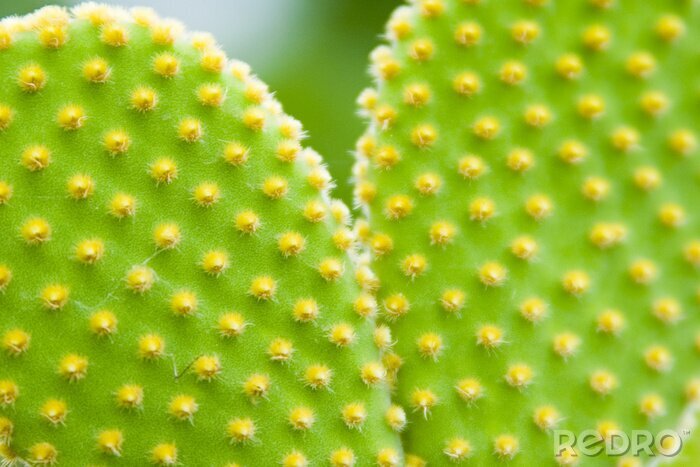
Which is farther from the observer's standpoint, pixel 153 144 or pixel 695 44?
pixel 695 44

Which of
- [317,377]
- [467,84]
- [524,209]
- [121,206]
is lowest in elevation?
[317,377]

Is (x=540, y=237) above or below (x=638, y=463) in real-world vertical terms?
above

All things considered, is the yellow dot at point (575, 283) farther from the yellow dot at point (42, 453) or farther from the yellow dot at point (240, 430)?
the yellow dot at point (42, 453)

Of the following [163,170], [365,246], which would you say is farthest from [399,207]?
[163,170]

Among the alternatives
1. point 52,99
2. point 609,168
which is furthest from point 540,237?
point 52,99

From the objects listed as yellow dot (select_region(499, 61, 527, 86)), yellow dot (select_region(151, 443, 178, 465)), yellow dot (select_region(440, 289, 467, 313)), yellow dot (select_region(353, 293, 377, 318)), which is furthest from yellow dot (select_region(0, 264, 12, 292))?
yellow dot (select_region(499, 61, 527, 86))

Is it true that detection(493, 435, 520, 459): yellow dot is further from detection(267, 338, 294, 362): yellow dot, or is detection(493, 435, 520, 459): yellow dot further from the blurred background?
the blurred background

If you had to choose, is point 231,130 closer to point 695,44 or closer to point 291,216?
point 291,216

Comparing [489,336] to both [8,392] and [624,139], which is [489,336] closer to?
[624,139]
